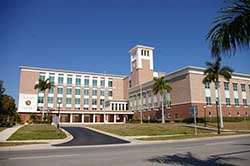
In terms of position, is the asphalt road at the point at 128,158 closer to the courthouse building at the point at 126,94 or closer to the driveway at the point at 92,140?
the driveway at the point at 92,140

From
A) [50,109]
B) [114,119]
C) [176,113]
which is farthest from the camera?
[114,119]

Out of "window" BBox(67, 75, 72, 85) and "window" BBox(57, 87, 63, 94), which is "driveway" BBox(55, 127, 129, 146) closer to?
"window" BBox(57, 87, 63, 94)

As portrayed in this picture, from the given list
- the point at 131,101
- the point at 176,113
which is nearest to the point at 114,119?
the point at 131,101

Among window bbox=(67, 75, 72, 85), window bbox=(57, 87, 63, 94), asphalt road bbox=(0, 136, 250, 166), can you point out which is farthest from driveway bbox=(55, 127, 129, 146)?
window bbox=(67, 75, 72, 85)

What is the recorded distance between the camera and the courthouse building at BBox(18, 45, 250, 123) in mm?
56125

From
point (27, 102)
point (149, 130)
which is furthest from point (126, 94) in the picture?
point (149, 130)

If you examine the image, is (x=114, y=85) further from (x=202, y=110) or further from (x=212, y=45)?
(x=212, y=45)

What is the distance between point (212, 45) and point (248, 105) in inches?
2639

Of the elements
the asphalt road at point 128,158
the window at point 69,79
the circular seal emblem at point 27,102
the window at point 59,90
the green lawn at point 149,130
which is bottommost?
the green lawn at point 149,130

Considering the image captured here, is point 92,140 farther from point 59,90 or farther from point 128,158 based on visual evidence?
point 59,90

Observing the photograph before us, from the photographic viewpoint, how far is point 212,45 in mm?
5379

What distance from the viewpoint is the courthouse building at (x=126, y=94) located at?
56125mm

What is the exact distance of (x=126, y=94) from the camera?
90.6 metres

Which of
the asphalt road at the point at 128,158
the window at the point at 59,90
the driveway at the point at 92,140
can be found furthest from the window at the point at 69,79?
the asphalt road at the point at 128,158
